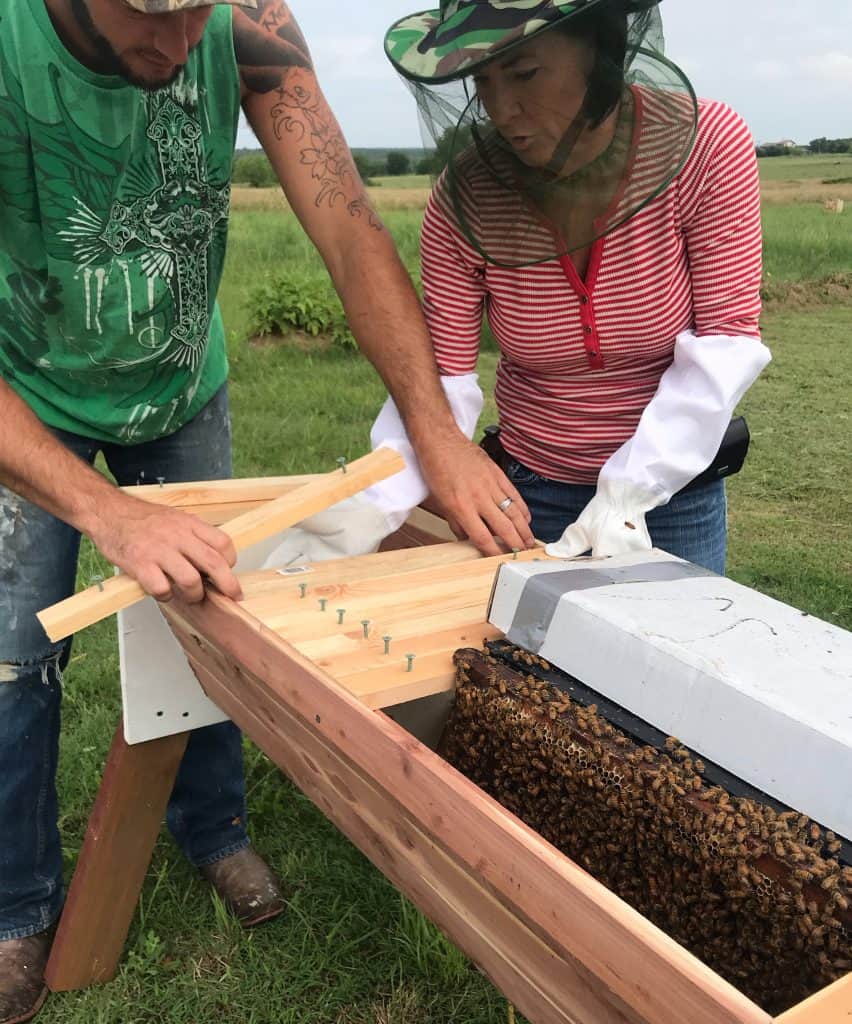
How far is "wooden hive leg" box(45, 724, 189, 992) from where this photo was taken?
2359 millimetres

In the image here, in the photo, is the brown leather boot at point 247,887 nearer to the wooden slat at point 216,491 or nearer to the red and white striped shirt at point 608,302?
the wooden slat at point 216,491

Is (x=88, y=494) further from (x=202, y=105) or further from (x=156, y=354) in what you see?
(x=202, y=105)

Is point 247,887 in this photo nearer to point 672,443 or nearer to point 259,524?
point 259,524

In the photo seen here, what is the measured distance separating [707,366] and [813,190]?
72.4ft

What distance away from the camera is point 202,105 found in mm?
2295

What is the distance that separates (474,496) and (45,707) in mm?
1170

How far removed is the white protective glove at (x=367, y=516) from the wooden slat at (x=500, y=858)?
454mm

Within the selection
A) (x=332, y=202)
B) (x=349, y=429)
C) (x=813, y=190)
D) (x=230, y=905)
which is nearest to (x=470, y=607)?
(x=332, y=202)

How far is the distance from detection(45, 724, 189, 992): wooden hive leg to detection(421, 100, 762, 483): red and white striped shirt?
1114mm

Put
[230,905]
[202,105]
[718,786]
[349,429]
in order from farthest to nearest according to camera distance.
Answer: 1. [349,429]
2. [230,905]
3. [202,105]
4. [718,786]

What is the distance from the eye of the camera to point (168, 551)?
1720 millimetres

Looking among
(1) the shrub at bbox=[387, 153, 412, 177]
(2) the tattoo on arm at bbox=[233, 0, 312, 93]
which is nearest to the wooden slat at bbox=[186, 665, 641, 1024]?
(1) the shrub at bbox=[387, 153, 412, 177]

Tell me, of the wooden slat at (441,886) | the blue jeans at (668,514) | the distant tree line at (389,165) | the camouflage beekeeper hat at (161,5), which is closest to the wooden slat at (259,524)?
the wooden slat at (441,886)

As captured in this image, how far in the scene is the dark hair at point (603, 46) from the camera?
5.35 ft
